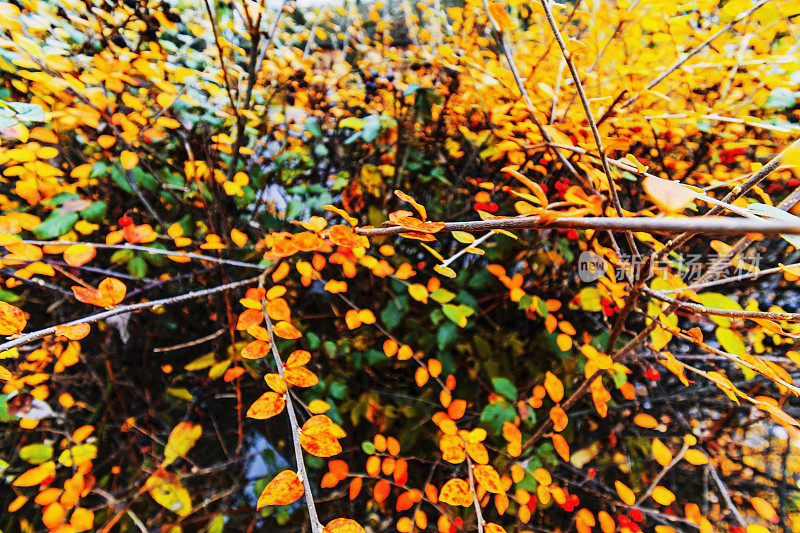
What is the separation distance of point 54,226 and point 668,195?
195cm

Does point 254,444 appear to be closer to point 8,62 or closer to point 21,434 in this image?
point 21,434

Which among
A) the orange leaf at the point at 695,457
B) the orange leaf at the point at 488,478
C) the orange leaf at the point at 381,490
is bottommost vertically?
the orange leaf at the point at 381,490

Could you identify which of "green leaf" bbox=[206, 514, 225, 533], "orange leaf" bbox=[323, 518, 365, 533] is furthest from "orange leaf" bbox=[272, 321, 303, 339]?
"green leaf" bbox=[206, 514, 225, 533]

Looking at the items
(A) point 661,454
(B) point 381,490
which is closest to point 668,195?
(A) point 661,454

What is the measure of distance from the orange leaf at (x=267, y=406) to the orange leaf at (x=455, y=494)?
0.67 meters

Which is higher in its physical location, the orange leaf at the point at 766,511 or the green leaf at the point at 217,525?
the orange leaf at the point at 766,511

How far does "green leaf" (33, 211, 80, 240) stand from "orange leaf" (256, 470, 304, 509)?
1359 mm

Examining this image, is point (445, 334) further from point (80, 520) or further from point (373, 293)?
point (80, 520)

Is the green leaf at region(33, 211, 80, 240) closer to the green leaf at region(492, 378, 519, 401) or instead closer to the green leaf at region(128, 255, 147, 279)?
the green leaf at region(128, 255, 147, 279)

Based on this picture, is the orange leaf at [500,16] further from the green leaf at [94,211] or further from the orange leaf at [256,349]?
the green leaf at [94,211]

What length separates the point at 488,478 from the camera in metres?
1.24

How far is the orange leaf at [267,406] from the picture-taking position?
2.75 feet

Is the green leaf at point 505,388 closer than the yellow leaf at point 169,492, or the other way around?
the green leaf at point 505,388

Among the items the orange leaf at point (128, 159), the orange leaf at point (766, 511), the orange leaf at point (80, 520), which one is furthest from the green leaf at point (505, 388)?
the orange leaf at point (80, 520)
